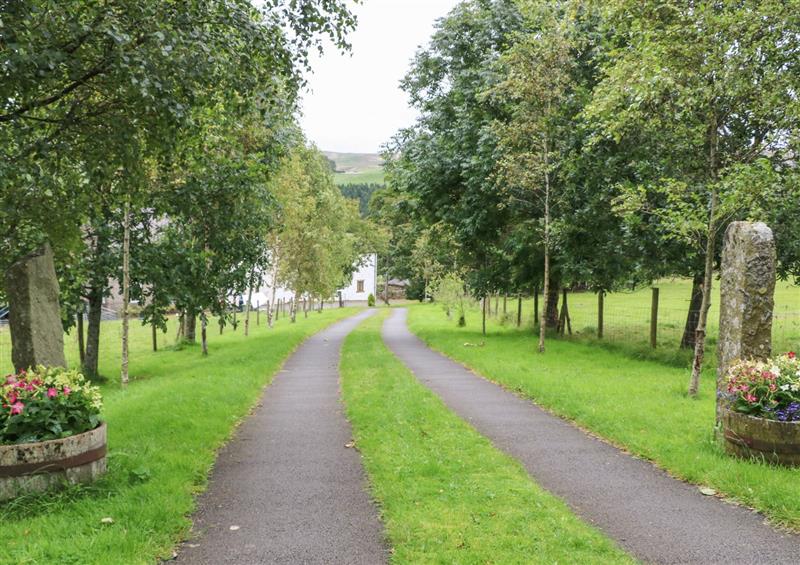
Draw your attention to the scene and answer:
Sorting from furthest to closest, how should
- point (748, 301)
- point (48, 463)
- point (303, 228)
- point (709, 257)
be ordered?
point (303, 228) → point (709, 257) → point (748, 301) → point (48, 463)

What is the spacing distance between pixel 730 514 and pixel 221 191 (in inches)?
531

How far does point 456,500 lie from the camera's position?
224 inches

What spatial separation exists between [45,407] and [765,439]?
24.3 feet

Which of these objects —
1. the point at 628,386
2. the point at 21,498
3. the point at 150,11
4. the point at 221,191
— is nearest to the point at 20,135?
the point at 150,11

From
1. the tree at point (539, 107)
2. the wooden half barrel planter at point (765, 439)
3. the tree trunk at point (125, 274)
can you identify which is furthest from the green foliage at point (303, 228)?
the wooden half barrel planter at point (765, 439)

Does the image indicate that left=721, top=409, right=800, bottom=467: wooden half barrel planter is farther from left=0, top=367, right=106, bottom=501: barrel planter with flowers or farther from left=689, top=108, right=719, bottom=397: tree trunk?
left=0, top=367, right=106, bottom=501: barrel planter with flowers

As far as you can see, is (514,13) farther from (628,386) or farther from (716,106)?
(628,386)

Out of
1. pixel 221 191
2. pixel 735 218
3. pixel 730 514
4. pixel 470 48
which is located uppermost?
pixel 470 48

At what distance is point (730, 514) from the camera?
17.9 feet

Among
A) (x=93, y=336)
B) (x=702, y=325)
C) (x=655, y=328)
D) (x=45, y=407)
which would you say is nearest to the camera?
(x=45, y=407)

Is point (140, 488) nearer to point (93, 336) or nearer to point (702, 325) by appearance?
point (702, 325)

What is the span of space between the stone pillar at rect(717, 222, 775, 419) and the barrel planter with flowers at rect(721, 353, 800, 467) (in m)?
0.62

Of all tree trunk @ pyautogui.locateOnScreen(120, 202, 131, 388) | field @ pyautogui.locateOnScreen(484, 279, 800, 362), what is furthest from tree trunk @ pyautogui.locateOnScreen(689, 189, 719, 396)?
tree trunk @ pyautogui.locateOnScreen(120, 202, 131, 388)

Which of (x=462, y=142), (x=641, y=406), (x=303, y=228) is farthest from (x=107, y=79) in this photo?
(x=303, y=228)
